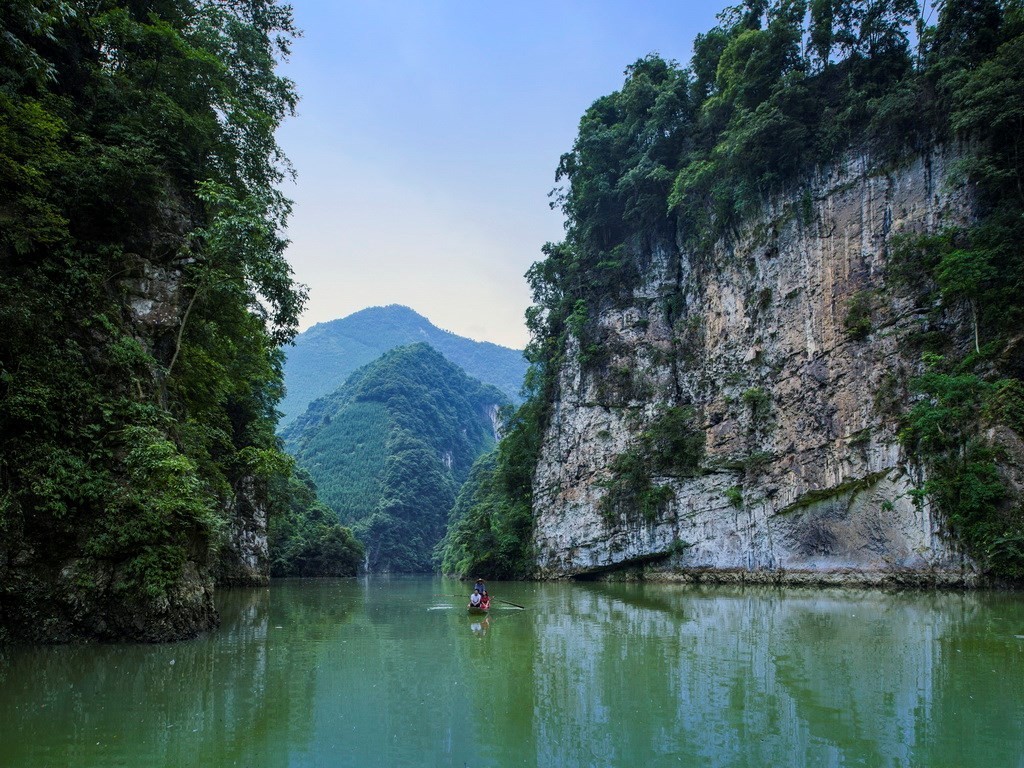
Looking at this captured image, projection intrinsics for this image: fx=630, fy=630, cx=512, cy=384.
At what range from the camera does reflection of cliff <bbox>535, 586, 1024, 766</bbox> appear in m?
4.73

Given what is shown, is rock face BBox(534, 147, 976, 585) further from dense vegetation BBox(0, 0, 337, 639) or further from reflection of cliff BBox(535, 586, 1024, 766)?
dense vegetation BBox(0, 0, 337, 639)

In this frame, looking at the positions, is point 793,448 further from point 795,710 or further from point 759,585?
point 795,710

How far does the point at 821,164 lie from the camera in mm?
25156

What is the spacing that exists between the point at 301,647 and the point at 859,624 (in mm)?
9554

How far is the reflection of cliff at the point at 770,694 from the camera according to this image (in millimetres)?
4730

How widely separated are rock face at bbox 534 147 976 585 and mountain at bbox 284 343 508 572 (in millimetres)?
40514

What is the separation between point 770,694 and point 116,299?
11.1 m

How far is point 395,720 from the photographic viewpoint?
5590 millimetres

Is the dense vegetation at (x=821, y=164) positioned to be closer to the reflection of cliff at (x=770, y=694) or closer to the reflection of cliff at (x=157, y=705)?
the reflection of cliff at (x=770, y=694)

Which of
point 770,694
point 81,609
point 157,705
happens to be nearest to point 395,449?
point 81,609

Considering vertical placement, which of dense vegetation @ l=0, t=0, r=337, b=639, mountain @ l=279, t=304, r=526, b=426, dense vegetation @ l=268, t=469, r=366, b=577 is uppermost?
mountain @ l=279, t=304, r=526, b=426

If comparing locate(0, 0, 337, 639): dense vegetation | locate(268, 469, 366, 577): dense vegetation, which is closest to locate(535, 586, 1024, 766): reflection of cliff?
locate(0, 0, 337, 639): dense vegetation

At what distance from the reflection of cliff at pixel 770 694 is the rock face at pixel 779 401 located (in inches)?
385

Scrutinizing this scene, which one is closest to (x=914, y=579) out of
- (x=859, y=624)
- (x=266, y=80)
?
(x=859, y=624)
